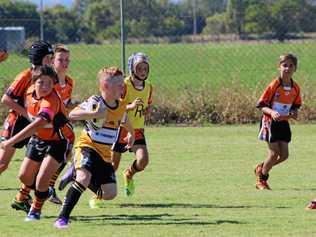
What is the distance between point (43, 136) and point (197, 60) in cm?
2251

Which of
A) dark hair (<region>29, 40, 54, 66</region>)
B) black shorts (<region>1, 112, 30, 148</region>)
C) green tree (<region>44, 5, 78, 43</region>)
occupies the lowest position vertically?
green tree (<region>44, 5, 78, 43</region>)

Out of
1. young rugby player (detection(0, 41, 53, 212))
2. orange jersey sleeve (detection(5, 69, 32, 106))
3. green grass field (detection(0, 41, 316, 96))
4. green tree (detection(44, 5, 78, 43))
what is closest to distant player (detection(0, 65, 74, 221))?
young rugby player (detection(0, 41, 53, 212))

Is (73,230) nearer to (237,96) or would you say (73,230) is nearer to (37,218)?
(37,218)

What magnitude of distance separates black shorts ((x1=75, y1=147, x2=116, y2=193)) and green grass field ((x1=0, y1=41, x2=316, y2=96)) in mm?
15246

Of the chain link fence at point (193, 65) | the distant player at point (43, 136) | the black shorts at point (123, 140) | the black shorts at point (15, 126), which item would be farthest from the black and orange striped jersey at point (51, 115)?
the chain link fence at point (193, 65)

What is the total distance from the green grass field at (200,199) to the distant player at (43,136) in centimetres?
37

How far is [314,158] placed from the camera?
49.6 feet

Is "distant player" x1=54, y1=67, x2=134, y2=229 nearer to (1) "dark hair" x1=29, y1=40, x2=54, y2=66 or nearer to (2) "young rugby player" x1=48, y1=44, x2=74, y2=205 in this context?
(1) "dark hair" x1=29, y1=40, x2=54, y2=66

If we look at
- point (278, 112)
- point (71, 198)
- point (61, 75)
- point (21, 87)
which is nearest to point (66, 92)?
point (61, 75)

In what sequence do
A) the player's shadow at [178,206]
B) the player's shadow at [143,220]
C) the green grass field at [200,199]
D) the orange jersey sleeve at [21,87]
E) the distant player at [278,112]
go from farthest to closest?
the distant player at [278,112] → the player's shadow at [178,206] → the orange jersey sleeve at [21,87] → the player's shadow at [143,220] → the green grass field at [200,199]

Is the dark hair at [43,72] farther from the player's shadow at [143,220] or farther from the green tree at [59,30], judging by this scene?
the green tree at [59,30]

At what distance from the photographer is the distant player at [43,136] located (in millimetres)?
9227

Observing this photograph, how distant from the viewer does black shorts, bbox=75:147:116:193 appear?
30.9 feet

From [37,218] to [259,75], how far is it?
60.4ft
